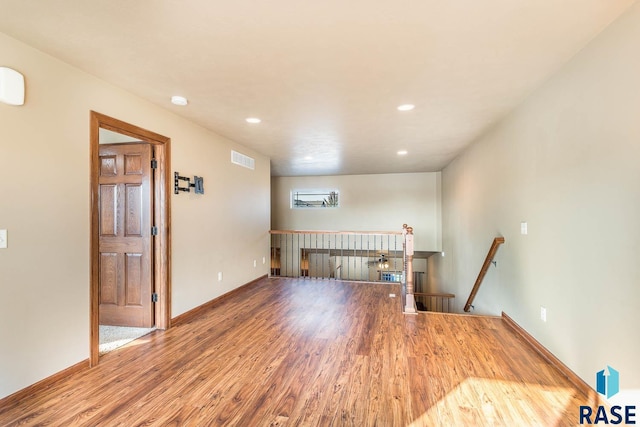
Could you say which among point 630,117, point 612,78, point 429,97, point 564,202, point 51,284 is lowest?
point 51,284

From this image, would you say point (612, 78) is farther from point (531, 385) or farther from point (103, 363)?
point (103, 363)

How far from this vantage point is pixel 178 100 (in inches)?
121

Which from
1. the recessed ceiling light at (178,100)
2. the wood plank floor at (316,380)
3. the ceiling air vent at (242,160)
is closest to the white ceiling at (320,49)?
the recessed ceiling light at (178,100)

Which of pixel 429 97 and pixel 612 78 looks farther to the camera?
pixel 429 97

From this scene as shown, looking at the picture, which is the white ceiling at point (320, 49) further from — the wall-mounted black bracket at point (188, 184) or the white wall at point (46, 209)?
the wall-mounted black bracket at point (188, 184)

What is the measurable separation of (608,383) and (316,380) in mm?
1957

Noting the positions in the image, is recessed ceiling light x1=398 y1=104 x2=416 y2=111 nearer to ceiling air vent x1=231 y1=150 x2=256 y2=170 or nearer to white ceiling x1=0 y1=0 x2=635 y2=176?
white ceiling x1=0 y1=0 x2=635 y2=176

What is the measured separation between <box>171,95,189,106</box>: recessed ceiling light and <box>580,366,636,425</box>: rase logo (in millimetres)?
4073

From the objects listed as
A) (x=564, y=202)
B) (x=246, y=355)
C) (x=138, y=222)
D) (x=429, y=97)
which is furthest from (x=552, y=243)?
(x=138, y=222)

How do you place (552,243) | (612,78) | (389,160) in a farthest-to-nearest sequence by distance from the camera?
(389,160) < (552,243) < (612,78)

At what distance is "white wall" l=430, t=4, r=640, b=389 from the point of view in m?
1.77

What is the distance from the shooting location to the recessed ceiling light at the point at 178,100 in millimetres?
3008

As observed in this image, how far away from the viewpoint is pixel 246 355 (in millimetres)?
2777

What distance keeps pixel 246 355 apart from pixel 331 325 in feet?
3.76
